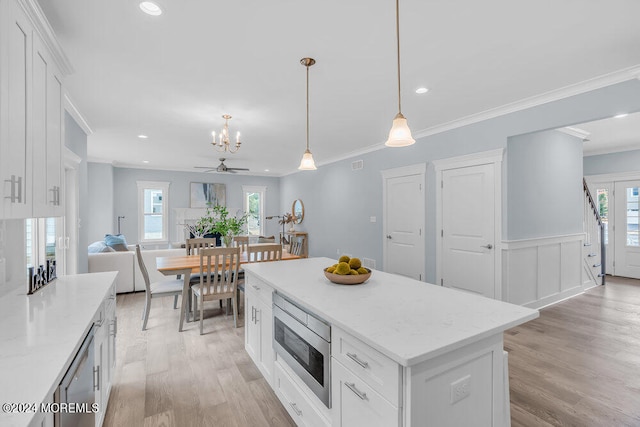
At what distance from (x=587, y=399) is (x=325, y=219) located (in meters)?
5.47

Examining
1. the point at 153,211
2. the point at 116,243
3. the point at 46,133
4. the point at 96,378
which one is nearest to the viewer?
the point at 96,378

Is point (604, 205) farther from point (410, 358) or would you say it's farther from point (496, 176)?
point (410, 358)

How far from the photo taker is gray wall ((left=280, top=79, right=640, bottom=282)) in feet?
9.91

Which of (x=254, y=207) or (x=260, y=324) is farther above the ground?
(x=254, y=207)

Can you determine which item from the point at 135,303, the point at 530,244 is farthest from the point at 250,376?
the point at 530,244

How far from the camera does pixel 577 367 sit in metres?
2.65

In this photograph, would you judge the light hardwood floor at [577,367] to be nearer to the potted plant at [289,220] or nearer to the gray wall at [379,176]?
the gray wall at [379,176]

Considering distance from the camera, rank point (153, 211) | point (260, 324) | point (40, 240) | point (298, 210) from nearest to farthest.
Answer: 1. point (260, 324)
2. point (40, 240)
3. point (153, 211)
4. point (298, 210)

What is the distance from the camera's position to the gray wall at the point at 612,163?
6.05 meters

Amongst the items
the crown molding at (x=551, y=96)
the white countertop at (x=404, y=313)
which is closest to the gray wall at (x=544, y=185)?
the crown molding at (x=551, y=96)

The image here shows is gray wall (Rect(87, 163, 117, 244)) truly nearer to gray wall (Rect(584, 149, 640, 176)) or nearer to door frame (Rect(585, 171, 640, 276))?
gray wall (Rect(584, 149, 640, 176))

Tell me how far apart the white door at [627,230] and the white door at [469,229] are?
15.1 feet

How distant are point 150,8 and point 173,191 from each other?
7.02 meters

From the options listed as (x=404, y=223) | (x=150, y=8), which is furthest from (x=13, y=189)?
(x=404, y=223)
